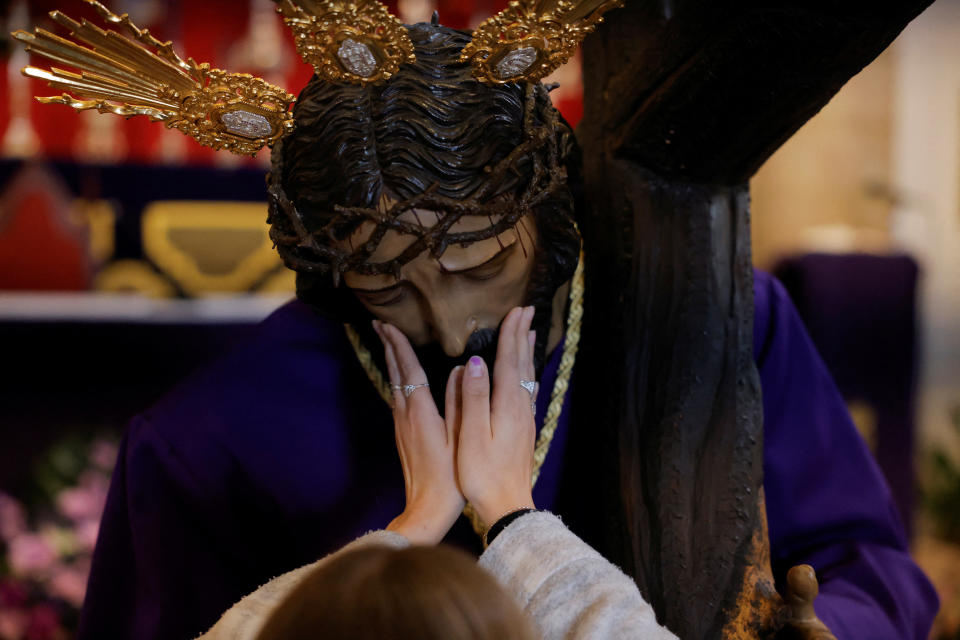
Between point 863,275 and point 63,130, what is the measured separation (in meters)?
3.91

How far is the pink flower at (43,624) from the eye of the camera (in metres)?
1.92

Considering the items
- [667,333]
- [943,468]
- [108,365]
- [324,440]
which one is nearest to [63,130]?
[108,365]

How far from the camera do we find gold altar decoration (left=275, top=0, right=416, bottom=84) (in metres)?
0.89

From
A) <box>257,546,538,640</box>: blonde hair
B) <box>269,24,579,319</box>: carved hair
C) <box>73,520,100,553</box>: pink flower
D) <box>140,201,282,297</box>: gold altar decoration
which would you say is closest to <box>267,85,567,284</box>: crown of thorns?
<box>269,24,579,319</box>: carved hair

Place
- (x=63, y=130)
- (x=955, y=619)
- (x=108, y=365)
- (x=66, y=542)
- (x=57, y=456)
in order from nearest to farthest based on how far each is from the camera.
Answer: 1. (x=66, y=542)
2. (x=57, y=456)
3. (x=108, y=365)
4. (x=955, y=619)
5. (x=63, y=130)

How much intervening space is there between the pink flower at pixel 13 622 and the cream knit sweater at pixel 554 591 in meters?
1.35

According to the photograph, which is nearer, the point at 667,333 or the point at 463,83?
the point at 463,83

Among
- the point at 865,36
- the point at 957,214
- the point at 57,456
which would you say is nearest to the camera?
the point at 865,36

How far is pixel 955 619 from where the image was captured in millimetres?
2938

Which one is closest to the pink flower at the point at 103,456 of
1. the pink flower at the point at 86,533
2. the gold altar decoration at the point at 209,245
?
the pink flower at the point at 86,533

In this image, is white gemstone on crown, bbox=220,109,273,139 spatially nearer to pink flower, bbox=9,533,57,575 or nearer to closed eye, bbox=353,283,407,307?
closed eye, bbox=353,283,407,307

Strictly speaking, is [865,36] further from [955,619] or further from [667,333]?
[955,619]

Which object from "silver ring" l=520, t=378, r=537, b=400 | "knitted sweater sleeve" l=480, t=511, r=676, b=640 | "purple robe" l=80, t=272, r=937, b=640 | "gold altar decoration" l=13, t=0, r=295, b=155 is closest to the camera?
"knitted sweater sleeve" l=480, t=511, r=676, b=640

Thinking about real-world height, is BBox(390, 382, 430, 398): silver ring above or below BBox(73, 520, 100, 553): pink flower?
above
